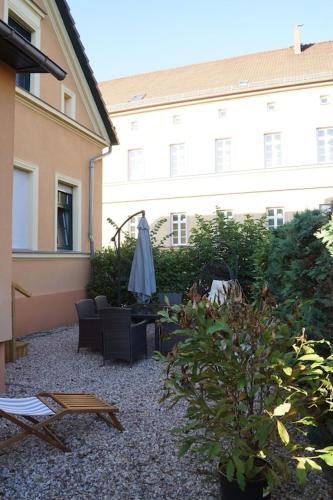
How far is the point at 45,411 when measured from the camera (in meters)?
3.38

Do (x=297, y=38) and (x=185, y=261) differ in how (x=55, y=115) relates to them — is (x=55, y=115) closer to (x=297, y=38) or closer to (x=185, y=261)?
(x=185, y=261)

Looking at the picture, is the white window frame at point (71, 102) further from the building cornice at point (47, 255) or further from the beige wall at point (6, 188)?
the beige wall at point (6, 188)

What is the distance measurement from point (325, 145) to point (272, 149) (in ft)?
8.36

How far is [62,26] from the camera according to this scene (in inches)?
426

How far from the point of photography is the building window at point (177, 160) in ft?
78.5

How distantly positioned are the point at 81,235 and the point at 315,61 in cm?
1870

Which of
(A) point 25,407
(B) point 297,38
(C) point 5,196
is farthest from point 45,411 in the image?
(B) point 297,38

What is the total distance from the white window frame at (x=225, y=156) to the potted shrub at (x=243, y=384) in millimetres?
21073

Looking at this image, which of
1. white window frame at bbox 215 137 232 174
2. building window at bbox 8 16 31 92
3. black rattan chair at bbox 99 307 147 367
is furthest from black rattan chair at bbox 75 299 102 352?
white window frame at bbox 215 137 232 174

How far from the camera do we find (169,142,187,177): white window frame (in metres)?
23.9

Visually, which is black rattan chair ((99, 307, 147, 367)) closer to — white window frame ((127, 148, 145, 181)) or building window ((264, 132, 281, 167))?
building window ((264, 132, 281, 167))

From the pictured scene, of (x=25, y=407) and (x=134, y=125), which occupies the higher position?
(x=134, y=125)

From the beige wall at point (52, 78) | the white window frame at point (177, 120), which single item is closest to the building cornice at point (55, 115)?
the beige wall at point (52, 78)

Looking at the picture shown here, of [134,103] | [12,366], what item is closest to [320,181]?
[134,103]
